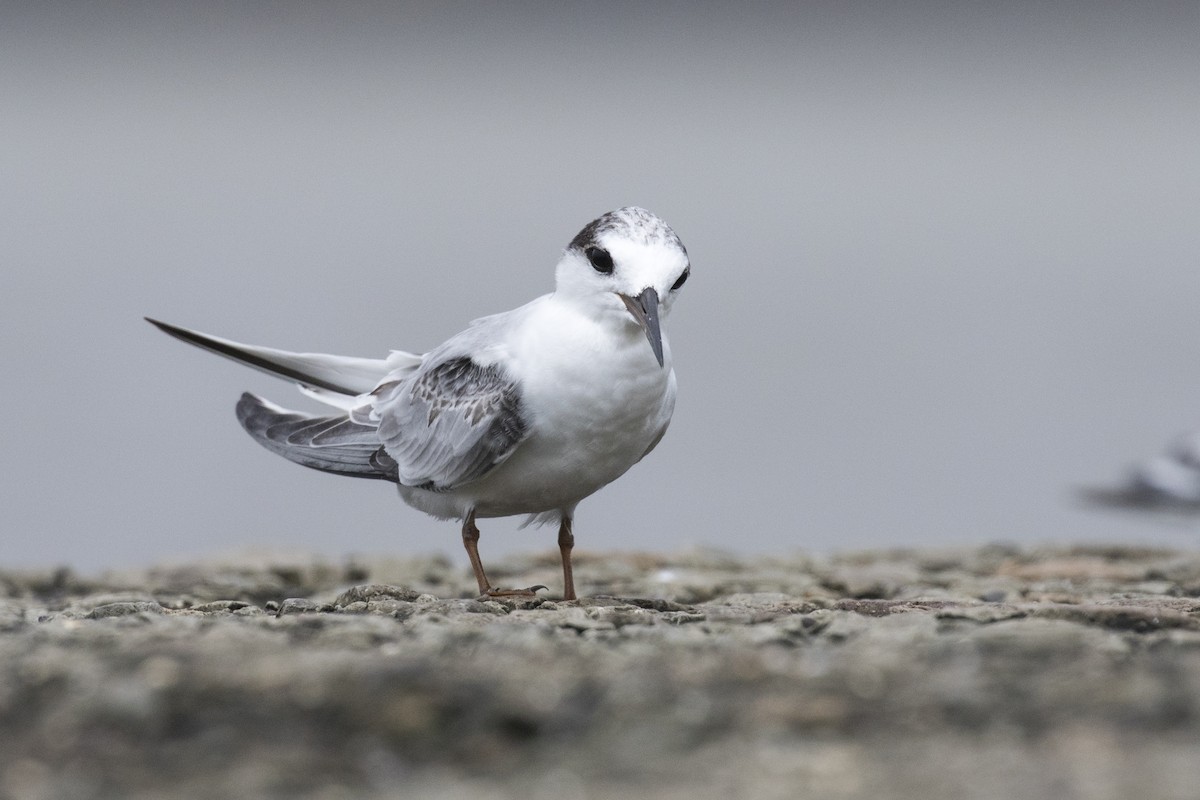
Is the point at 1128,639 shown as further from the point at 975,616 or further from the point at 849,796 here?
the point at 849,796

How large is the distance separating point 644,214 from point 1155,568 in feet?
8.59

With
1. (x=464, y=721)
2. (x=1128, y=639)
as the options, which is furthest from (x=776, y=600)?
(x=464, y=721)

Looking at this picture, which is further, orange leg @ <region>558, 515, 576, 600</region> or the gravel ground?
orange leg @ <region>558, 515, 576, 600</region>

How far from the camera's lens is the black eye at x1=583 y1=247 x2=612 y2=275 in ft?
13.3

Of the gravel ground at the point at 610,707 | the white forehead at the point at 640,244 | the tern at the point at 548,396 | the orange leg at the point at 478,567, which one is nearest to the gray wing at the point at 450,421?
the tern at the point at 548,396

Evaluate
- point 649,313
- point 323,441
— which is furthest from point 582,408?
point 323,441

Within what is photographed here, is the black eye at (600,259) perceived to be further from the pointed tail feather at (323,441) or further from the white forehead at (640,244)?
the pointed tail feather at (323,441)

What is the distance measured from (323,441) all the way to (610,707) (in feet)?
8.53

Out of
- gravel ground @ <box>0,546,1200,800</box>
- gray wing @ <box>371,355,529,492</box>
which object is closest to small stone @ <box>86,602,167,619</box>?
gravel ground @ <box>0,546,1200,800</box>

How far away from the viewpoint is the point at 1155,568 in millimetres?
5539

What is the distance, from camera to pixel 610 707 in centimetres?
251

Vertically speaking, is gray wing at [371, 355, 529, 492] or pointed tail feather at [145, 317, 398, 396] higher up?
pointed tail feather at [145, 317, 398, 396]

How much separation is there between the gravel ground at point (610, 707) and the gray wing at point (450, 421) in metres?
0.80

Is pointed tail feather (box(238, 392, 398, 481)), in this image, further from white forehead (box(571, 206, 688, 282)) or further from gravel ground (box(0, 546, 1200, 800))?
gravel ground (box(0, 546, 1200, 800))
